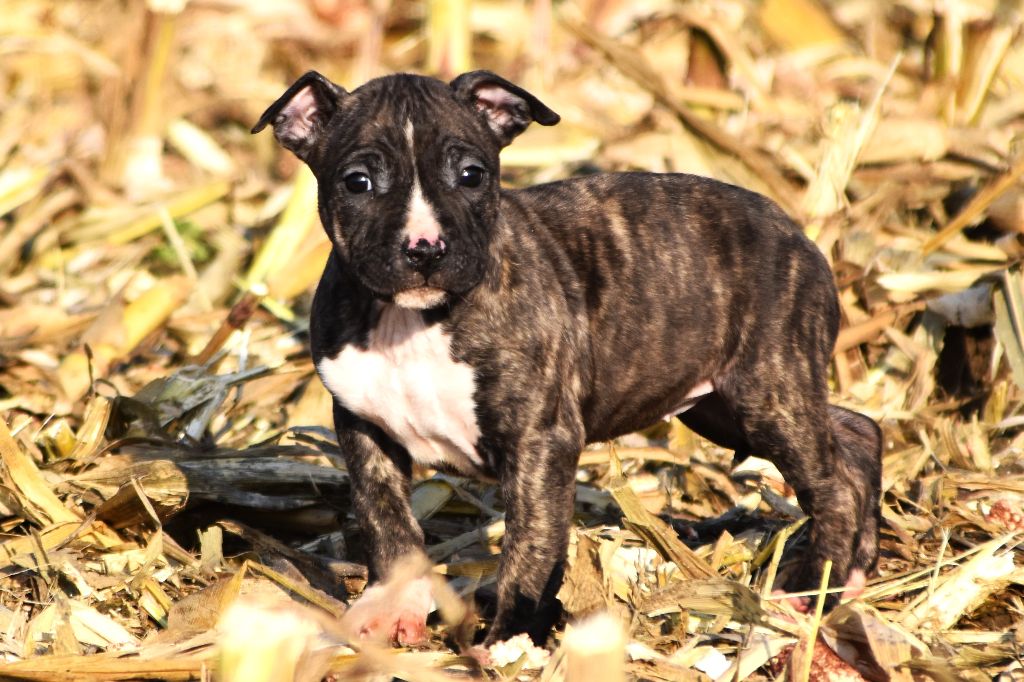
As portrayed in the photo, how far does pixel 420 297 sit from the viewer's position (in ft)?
18.0

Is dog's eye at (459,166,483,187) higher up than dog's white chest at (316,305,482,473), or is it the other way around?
dog's eye at (459,166,483,187)

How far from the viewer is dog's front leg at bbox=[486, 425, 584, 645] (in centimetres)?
574

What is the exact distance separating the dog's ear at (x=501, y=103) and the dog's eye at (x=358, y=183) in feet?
2.04

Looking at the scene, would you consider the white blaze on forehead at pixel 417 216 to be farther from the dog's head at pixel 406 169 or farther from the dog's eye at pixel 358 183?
the dog's eye at pixel 358 183

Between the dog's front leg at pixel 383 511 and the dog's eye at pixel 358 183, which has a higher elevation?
the dog's eye at pixel 358 183

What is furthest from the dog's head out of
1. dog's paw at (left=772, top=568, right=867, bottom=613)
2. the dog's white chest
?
dog's paw at (left=772, top=568, right=867, bottom=613)

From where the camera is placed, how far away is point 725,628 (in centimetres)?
581

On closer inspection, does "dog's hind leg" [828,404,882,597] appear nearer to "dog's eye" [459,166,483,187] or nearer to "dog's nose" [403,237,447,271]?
"dog's eye" [459,166,483,187]

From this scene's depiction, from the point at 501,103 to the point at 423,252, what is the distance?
1134 millimetres

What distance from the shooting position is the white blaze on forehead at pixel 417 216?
5363mm

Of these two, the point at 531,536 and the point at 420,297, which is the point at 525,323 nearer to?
the point at 420,297

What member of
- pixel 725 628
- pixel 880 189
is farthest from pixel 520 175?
pixel 725 628

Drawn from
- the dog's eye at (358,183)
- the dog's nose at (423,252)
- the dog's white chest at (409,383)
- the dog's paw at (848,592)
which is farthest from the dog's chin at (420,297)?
the dog's paw at (848,592)

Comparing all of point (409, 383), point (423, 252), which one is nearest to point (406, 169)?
point (423, 252)
